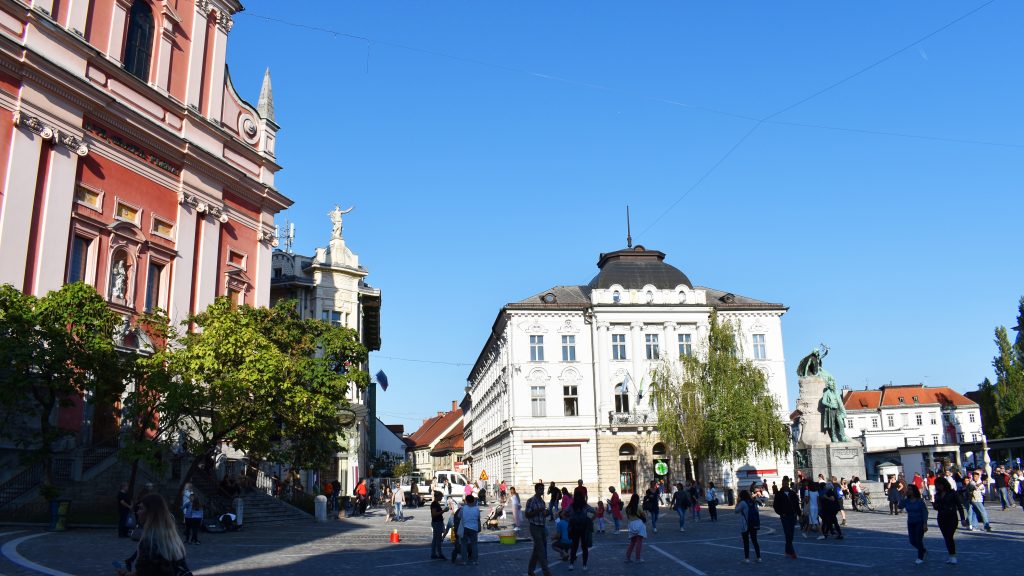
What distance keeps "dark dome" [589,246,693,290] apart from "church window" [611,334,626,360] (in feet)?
12.4

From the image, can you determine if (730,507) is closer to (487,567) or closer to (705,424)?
(705,424)

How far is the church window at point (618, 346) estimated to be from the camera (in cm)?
5422

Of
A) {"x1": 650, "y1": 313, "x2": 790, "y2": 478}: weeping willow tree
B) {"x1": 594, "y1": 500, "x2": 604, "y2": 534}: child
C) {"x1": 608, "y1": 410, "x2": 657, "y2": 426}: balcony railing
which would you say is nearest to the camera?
{"x1": 594, "y1": 500, "x2": 604, "y2": 534}: child

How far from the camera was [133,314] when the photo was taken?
94.7 feet

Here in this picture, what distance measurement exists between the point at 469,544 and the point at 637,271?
139ft

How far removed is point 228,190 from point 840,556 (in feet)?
94.6

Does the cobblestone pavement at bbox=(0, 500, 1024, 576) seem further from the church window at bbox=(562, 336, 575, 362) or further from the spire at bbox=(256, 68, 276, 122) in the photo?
the church window at bbox=(562, 336, 575, 362)

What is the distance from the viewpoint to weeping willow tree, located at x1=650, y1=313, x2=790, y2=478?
141ft

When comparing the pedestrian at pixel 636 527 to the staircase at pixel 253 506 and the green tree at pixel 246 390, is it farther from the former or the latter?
the staircase at pixel 253 506

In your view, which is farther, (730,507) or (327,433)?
(730,507)

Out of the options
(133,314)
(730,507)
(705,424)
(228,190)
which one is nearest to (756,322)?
(705,424)

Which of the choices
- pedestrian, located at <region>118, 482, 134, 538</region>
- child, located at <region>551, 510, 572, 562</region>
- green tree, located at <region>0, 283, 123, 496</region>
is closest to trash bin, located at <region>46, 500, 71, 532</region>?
green tree, located at <region>0, 283, 123, 496</region>

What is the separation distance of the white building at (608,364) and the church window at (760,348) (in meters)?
0.07

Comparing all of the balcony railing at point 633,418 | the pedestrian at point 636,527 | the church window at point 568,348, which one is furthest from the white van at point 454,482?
the pedestrian at point 636,527
